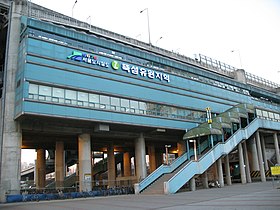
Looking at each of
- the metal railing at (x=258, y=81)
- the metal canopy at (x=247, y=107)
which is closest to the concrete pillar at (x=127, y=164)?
the metal canopy at (x=247, y=107)

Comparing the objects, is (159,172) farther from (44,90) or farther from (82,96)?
(44,90)

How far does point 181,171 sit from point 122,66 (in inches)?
653

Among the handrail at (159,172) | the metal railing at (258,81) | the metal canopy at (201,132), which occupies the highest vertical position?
the metal railing at (258,81)

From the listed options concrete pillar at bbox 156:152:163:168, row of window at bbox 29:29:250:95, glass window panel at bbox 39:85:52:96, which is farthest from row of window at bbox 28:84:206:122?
concrete pillar at bbox 156:152:163:168

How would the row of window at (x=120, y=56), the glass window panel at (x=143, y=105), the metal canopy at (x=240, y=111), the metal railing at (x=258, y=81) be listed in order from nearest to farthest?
1. the row of window at (x=120, y=56)
2. the glass window panel at (x=143, y=105)
3. the metal canopy at (x=240, y=111)
4. the metal railing at (x=258, y=81)

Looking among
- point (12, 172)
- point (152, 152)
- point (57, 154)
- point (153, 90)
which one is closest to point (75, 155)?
point (152, 152)

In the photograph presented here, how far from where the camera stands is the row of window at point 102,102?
1282 inches

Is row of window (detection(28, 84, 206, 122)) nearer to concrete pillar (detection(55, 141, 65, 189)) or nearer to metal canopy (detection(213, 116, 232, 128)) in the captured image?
metal canopy (detection(213, 116, 232, 128))

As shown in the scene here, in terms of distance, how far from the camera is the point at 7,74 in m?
34.8

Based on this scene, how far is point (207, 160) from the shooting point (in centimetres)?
3678

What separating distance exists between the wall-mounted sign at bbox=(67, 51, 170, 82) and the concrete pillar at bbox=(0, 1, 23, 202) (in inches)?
276

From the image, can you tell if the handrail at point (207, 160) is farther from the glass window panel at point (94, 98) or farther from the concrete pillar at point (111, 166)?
the concrete pillar at point (111, 166)

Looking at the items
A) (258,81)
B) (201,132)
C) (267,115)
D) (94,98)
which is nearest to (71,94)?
(94,98)

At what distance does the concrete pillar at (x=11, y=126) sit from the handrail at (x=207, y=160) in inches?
635
